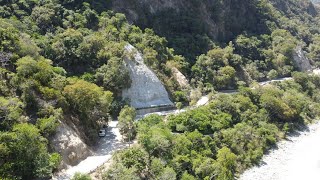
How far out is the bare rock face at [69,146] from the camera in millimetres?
40562

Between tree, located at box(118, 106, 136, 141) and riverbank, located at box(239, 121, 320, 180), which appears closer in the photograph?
tree, located at box(118, 106, 136, 141)

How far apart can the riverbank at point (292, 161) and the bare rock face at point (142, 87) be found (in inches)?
787

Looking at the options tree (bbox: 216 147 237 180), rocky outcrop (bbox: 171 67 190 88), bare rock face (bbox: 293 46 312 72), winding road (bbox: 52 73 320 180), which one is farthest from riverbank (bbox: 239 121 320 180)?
bare rock face (bbox: 293 46 312 72)

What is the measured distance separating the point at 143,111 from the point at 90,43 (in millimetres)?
15480

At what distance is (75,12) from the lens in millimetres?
73750

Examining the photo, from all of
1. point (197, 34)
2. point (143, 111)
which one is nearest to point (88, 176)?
point (143, 111)

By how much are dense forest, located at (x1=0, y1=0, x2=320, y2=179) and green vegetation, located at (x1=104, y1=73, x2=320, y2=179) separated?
0.58ft

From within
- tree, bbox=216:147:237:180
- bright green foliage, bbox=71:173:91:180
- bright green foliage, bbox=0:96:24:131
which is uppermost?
bright green foliage, bbox=0:96:24:131

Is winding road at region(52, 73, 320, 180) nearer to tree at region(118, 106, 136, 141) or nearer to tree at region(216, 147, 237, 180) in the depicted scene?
tree at region(118, 106, 136, 141)

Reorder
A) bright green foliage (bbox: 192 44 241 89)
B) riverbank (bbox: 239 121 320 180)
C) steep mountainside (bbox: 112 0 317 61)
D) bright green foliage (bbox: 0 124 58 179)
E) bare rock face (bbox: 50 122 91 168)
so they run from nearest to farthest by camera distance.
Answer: bright green foliage (bbox: 0 124 58 179), bare rock face (bbox: 50 122 91 168), riverbank (bbox: 239 121 320 180), bright green foliage (bbox: 192 44 241 89), steep mountainside (bbox: 112 0 317 61)

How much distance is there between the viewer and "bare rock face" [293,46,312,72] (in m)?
106

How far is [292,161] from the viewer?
197ft

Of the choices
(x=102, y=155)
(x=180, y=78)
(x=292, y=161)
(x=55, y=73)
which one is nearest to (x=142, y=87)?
(x=180, y=78)

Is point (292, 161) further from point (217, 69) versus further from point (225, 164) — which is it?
point (217, 69)
